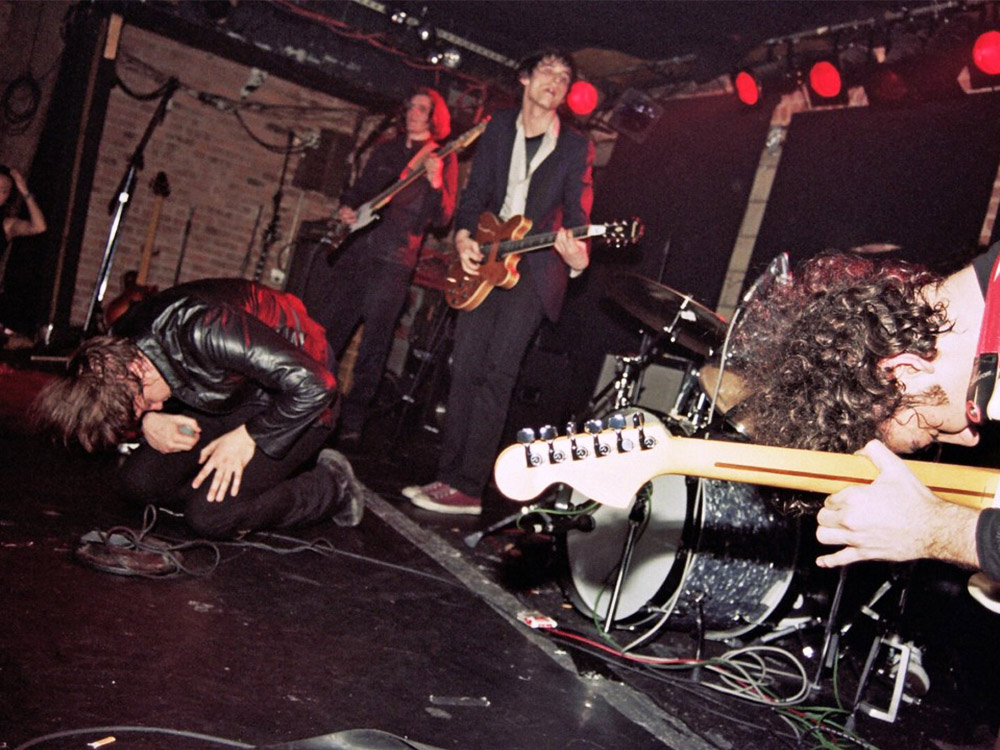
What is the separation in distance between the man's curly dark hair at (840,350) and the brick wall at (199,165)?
26.2 feet

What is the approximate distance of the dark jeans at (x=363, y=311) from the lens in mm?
5402

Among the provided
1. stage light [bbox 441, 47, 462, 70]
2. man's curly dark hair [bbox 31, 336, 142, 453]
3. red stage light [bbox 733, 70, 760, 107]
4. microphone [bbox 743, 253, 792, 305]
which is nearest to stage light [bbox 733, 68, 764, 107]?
red stage light [bbox 733, 70, 760, 107]

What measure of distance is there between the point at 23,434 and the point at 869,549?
12.5 ft

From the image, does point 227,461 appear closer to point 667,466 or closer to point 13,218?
point 667,466

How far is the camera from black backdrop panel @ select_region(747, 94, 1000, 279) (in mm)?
4543

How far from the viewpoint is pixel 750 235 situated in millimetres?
6254

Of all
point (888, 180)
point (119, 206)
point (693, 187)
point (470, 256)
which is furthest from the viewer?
point (119, 206)

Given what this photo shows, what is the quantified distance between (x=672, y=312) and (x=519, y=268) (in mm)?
1124

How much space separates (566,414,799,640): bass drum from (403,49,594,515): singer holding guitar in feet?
3.82

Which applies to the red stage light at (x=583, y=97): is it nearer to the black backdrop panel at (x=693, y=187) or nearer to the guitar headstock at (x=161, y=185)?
the black backdrop panel at (x=693, y=187)

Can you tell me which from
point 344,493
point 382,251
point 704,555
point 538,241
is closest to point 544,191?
point 538,241

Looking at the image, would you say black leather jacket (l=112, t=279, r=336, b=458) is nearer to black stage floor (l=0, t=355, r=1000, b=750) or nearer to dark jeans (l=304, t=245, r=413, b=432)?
black stage floor (l=0, t=355, r=1000, b=750)

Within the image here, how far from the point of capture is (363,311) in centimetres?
549

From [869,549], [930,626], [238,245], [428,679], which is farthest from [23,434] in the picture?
[238,245]
